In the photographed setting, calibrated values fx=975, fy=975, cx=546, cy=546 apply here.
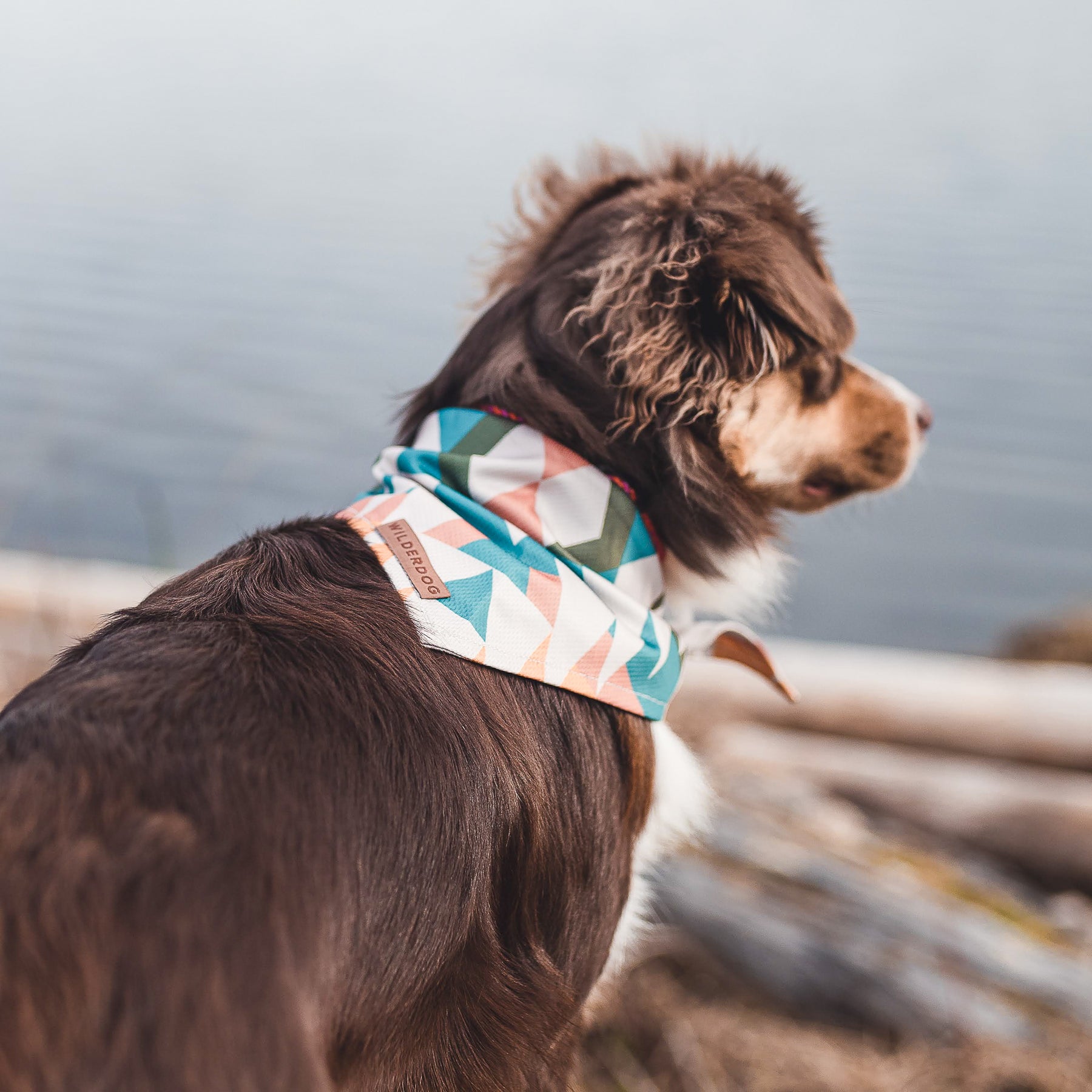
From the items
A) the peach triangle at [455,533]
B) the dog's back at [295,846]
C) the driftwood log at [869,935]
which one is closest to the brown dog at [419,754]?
the dog's back at [295,846]

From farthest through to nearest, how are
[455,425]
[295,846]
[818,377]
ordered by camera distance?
[818,377]
[455,425]
[295,846]

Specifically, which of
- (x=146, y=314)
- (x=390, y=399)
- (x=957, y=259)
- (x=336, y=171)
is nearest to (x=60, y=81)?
(x=336, y=171)

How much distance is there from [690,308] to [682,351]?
0.10 meters

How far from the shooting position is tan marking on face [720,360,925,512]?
6.86 ft

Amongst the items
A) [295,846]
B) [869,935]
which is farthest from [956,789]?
[295,846]

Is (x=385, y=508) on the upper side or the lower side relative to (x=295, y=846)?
upper

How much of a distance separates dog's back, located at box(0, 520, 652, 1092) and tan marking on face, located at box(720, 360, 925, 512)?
703 millimetres

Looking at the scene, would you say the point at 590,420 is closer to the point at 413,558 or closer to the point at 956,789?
the point at 413,558

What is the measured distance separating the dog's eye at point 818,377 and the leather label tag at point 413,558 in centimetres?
100

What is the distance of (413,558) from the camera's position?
1579mm

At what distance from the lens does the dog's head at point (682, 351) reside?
1.94 metres

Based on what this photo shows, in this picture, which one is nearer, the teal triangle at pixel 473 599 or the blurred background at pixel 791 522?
the teal triangle at pixel 473 599

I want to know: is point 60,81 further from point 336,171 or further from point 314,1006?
point 314,1006

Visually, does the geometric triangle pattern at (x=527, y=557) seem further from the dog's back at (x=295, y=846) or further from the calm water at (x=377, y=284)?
the calm water at (x=377, y=284)
